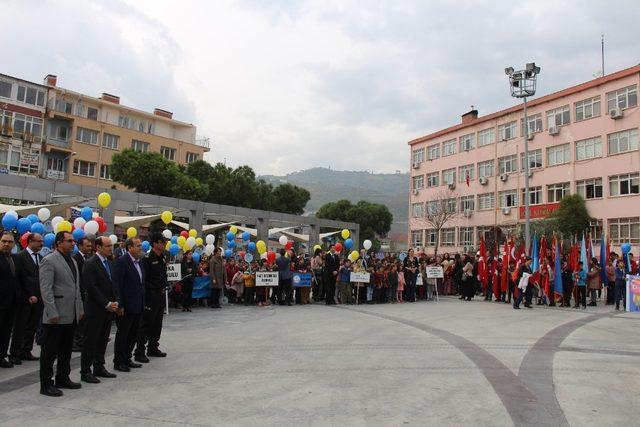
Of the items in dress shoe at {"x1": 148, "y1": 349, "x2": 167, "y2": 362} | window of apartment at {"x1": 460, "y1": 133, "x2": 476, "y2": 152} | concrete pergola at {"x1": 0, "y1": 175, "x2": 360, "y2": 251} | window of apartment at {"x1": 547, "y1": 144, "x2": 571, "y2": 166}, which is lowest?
dress shoe at {"x1": 148, "y1": 349, "x2": 167, "y2": 362}

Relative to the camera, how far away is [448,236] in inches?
2224

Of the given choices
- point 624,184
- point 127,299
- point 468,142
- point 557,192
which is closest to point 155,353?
point 127,299

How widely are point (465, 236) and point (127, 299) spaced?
4980 cm

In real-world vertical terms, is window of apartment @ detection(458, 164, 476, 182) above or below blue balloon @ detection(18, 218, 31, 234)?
above

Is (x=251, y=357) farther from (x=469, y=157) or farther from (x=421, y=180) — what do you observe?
(x=421, y=180)

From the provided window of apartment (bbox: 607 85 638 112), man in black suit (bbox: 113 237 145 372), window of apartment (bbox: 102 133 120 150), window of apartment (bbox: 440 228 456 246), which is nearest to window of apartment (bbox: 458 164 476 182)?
window of apartment (bbox: 440 228 456 246)

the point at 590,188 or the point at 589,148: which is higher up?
the point at 589,148

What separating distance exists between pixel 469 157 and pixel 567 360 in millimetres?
47810

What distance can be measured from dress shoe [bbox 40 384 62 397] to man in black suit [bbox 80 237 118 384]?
63cm

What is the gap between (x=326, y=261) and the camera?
18156 mm

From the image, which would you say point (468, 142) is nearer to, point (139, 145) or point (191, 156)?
point (191, 156)

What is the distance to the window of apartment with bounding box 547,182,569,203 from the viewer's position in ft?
142

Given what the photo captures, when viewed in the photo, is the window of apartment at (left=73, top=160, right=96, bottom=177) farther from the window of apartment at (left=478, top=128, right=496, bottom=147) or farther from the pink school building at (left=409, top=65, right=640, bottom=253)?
the window of apartment at (left=478, top=128, right=496, bottom=147)

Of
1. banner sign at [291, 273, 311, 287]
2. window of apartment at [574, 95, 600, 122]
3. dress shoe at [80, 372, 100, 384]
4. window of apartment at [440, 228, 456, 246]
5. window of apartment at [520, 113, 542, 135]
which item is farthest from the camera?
window of apartment at [440, 228, 456, 246]
